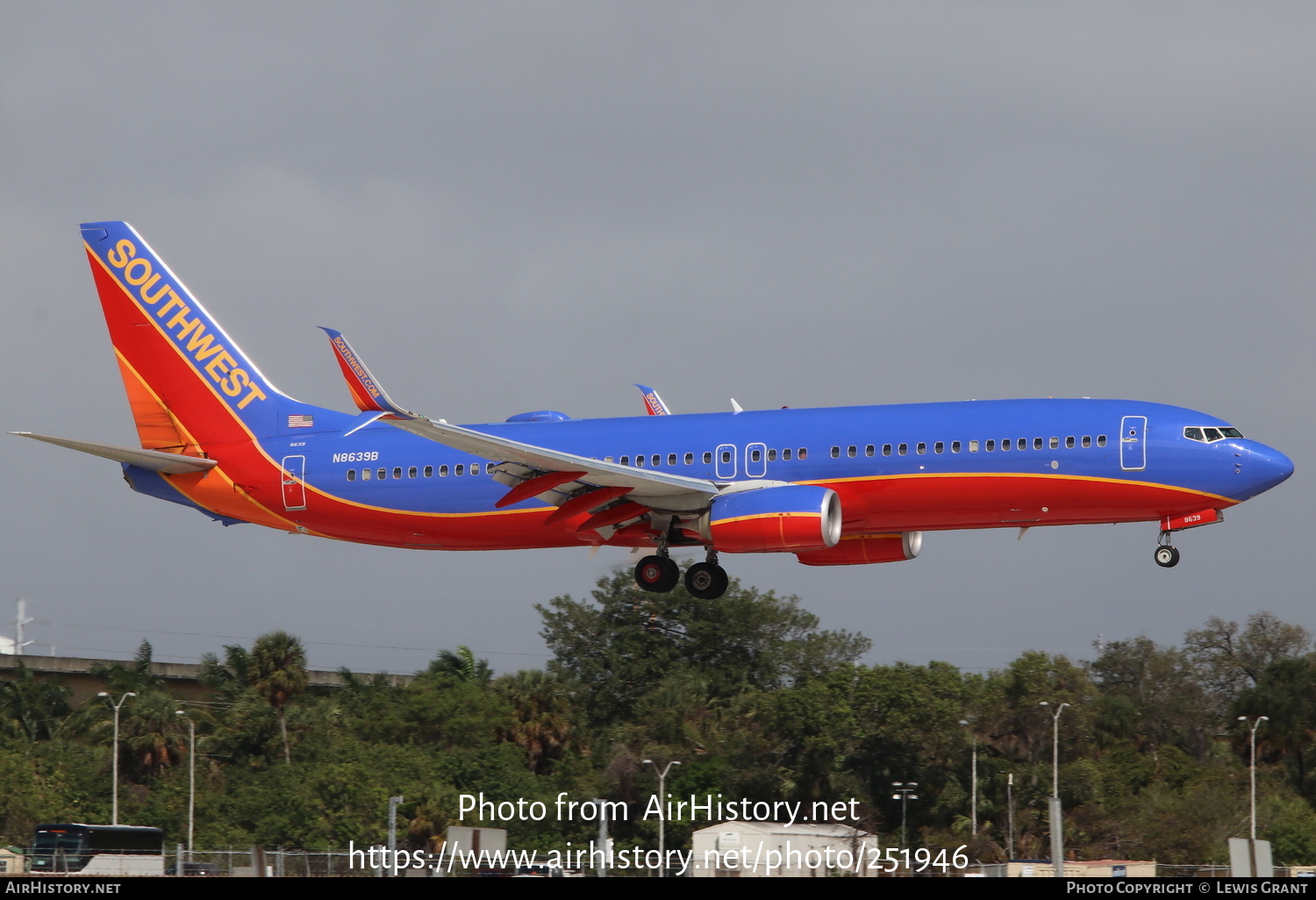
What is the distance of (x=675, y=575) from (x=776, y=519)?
5.27 meters

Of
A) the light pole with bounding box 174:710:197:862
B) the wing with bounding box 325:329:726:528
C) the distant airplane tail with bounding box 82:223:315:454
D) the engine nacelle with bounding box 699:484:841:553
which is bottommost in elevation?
the light pole with bounding box 174:710:197:862

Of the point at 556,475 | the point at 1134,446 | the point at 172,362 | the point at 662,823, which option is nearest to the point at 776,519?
the point at 556,475

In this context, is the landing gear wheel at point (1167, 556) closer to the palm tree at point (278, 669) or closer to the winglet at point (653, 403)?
the winglet at point (653, 403)

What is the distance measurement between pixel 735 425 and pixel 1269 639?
6984 cm

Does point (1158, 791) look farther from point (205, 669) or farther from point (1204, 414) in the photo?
point (205, 669)

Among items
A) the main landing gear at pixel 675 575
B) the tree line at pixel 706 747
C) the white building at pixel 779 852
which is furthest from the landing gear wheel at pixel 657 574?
the tree line at pixel 706 747

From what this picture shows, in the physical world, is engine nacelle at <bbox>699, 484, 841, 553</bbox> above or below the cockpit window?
below

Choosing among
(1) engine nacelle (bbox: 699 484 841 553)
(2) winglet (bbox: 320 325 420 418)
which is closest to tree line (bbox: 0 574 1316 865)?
(1) engine nacelle (bbox: 699 484 841 553)

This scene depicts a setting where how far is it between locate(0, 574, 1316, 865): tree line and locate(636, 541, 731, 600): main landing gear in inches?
1272

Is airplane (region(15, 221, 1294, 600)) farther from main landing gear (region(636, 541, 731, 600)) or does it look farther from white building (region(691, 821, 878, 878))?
white building (region(691, 821, 878, 878))

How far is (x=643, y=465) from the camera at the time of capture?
139 feet

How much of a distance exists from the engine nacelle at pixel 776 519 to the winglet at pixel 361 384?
8.92m

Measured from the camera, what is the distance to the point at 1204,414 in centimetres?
3925

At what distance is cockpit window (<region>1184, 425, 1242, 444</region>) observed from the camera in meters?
38.5
